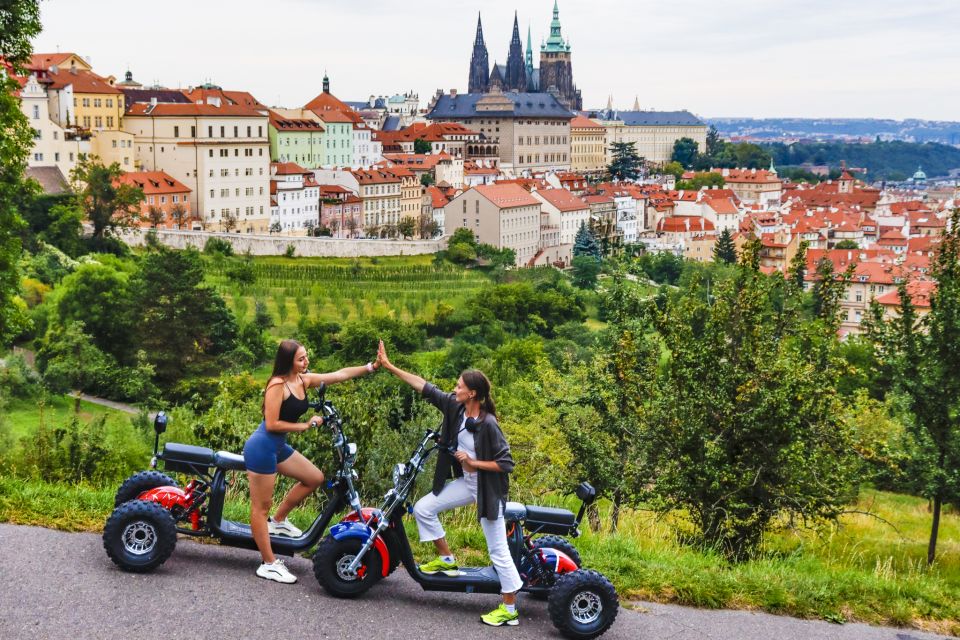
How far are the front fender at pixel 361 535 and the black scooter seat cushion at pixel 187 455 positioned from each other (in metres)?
0.86

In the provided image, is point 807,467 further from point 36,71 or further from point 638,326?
point 36,71

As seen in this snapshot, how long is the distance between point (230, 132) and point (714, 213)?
54.5 meters

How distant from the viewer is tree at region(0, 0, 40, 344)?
1348cm

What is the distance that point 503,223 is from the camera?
81062mm

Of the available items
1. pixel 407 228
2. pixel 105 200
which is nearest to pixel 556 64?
pixel 407 228

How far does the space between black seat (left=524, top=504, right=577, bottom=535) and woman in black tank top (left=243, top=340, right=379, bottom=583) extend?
1102mm

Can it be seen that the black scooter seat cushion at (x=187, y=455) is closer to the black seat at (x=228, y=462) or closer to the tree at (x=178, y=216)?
the black seat at (x=228, y=462)

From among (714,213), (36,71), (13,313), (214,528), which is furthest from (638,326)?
(714,213)

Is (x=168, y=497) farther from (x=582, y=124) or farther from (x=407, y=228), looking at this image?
(x=582, y=124)

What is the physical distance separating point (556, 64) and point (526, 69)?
4315 mm

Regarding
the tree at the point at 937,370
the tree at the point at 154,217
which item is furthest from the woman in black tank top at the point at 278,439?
the tree at the point at 154,217

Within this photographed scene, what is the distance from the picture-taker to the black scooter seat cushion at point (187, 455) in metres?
5.75

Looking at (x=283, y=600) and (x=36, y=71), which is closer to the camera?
(x=283, y=600)

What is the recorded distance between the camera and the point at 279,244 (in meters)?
58.9
